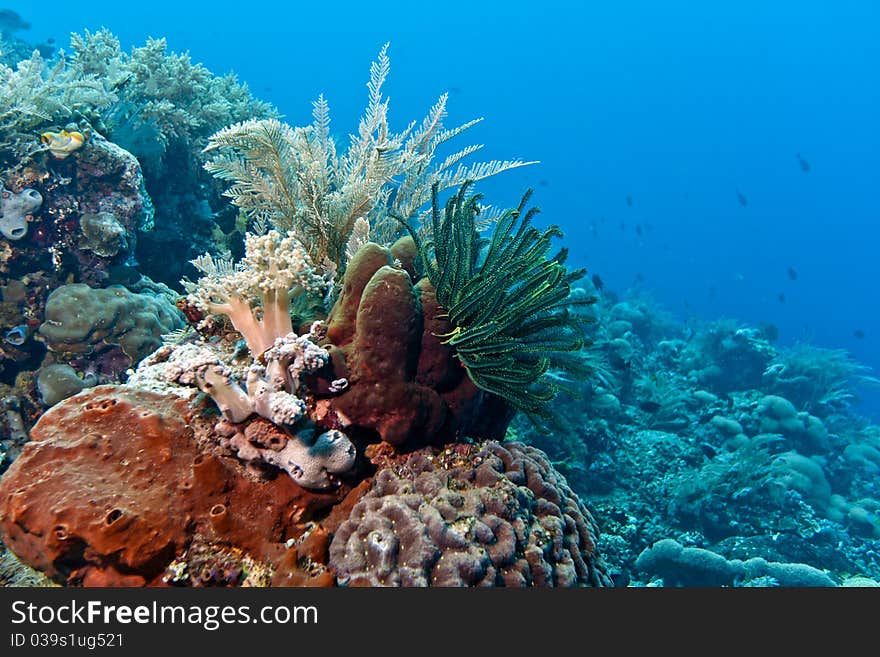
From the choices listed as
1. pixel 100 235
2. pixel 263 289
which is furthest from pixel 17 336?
pixel 263 289

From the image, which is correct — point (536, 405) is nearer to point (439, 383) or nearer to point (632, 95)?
point (439, 383)

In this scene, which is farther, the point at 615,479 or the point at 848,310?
the point at 848,310

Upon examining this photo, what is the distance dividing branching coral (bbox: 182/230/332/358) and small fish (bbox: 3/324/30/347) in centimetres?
421

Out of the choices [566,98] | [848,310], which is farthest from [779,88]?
[848,310]

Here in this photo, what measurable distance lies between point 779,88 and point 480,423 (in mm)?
173849

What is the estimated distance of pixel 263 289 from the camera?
3320 mm

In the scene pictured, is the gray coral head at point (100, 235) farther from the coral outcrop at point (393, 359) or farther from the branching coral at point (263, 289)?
the coral outcrop at point (393, 359)

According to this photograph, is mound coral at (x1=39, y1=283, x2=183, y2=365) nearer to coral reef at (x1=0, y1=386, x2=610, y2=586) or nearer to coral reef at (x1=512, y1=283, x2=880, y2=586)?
coral reef at (x1=0, y1=386, x2=610, y2=586)

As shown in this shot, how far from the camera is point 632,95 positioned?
5551 inches

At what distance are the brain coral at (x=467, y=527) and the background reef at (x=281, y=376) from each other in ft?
0.05

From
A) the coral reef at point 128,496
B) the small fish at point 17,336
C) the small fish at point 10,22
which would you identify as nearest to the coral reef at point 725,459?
the coral reef at point 128,496

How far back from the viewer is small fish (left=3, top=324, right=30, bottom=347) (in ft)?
19.4

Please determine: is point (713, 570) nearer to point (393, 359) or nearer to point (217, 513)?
point (393, 359)

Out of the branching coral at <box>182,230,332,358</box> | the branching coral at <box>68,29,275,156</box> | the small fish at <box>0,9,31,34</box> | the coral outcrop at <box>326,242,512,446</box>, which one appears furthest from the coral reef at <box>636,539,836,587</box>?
the small fish at <box>0,9,31,34</box>
